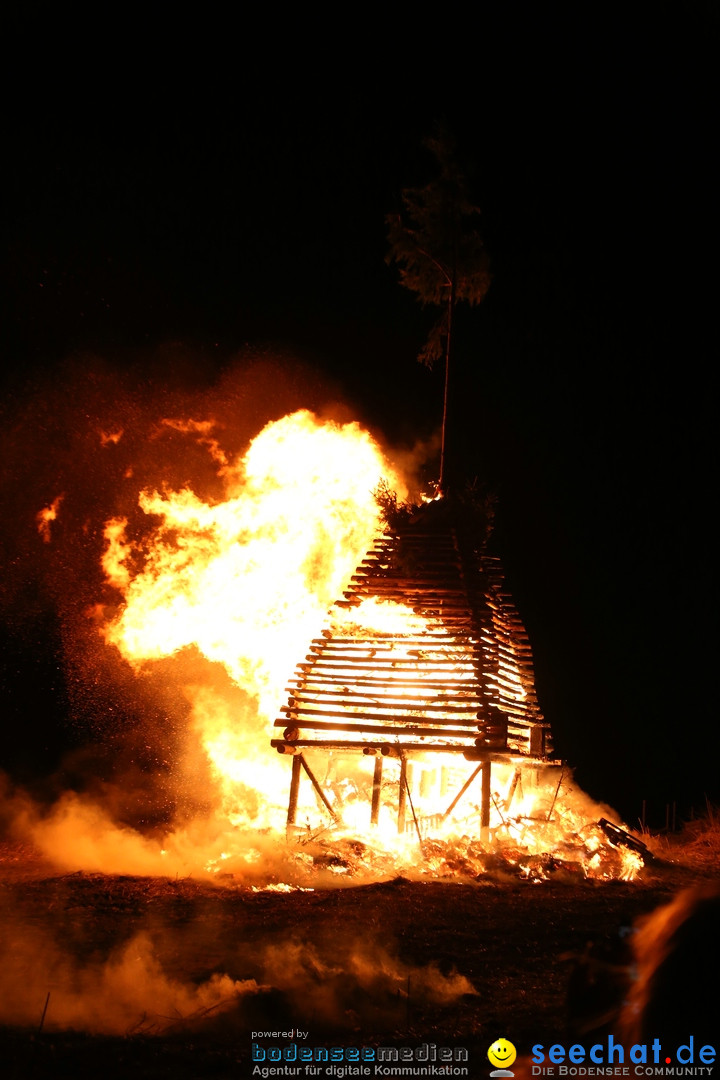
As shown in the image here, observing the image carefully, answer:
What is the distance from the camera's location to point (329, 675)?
14297 millimetres

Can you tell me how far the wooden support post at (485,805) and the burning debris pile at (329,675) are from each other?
0.15 feet

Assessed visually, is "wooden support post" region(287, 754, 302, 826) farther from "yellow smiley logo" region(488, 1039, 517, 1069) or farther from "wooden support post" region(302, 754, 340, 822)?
"yellow smiley logo" region(488, 1039, 517, 1069)

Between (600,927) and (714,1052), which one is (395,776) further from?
(714,1052)

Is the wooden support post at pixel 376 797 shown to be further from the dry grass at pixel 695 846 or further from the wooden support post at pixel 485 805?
the dry grass at pixel 695 846

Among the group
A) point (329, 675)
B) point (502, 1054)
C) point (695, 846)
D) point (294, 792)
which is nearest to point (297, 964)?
point (502, 1054)

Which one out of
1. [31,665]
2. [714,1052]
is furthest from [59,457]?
[714,1052]

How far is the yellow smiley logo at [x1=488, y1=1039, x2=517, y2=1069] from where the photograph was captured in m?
5.24

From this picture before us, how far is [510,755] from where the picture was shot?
1338 cm

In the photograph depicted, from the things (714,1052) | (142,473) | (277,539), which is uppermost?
(142,473)

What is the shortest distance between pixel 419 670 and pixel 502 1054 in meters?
8.53

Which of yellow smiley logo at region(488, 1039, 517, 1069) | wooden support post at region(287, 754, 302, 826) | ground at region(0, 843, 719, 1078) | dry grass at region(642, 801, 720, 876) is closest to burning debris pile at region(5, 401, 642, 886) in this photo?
wooden support post at region(287, 754, 302, 826)

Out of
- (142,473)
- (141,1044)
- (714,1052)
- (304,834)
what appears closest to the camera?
(714,1052)

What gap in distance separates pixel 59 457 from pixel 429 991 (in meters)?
18.3

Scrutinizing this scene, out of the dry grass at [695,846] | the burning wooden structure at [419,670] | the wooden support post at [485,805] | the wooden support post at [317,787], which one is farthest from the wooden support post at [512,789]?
the wooden support post at [317,787]
